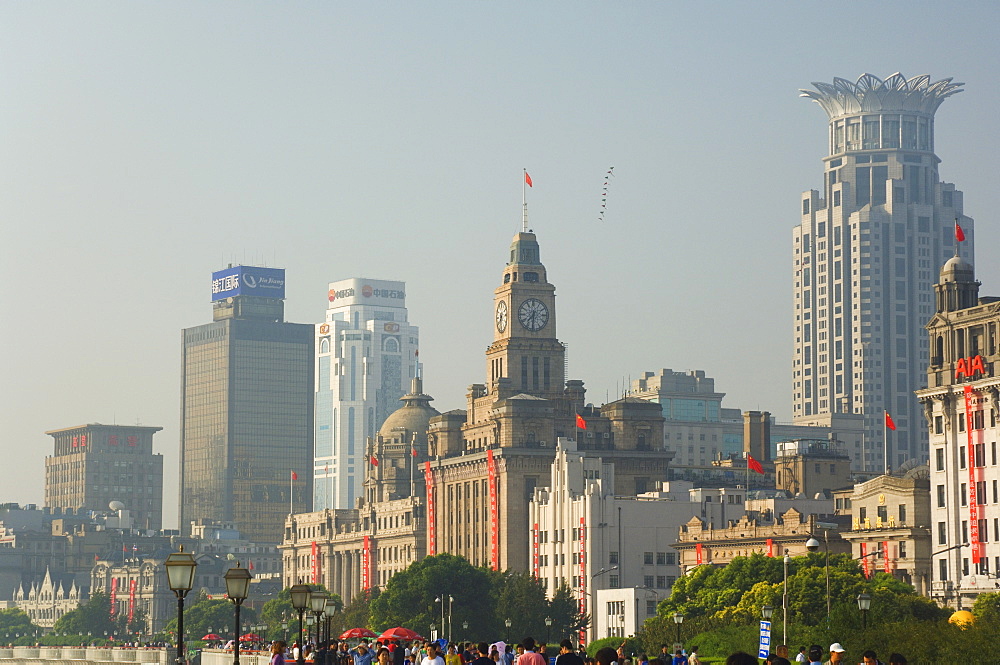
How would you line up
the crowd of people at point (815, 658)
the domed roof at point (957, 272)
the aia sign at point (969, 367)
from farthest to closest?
the domed roof at point (957, 272)
the aia sign at point (969, 367)
the crowd of people at point (815, 658)

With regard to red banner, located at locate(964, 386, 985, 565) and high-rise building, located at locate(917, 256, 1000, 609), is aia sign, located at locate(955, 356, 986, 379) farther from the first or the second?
red banner, located at locate(964, 386, 985, 565)

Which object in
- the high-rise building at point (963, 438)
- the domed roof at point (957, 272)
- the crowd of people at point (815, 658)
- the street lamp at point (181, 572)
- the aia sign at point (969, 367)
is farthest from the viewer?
the domed roof at point (957, 272)

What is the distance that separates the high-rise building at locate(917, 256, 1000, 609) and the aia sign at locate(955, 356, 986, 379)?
3.4 inches

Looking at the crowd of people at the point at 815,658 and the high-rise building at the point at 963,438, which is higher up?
the high-rise building at the point at 963,438

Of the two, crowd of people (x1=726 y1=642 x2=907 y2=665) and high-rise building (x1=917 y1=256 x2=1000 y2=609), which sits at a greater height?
high-rise building (x1=917 y1=256 x2=1000 y2=609)

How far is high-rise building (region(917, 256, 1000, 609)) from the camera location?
16512cm

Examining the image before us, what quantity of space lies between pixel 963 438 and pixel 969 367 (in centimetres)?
664

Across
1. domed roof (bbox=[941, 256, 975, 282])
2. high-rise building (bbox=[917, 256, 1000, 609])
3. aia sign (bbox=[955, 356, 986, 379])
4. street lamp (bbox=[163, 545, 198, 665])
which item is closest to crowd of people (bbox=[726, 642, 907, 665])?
street lamp (bbox=[163, 545, 198, 665])

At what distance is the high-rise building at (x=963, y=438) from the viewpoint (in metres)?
165

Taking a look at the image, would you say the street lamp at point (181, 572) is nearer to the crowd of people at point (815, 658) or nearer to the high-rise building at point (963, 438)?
the crowd of people at point (815, 658)

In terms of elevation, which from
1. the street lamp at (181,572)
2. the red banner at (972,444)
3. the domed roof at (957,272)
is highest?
the domed roof at (957,272)

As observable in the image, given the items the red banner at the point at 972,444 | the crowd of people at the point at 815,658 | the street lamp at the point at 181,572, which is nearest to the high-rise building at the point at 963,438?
the red banner at the point at 972,444

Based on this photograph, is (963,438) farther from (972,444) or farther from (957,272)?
(957,272)

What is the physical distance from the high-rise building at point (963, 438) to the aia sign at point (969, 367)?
0.09 m
